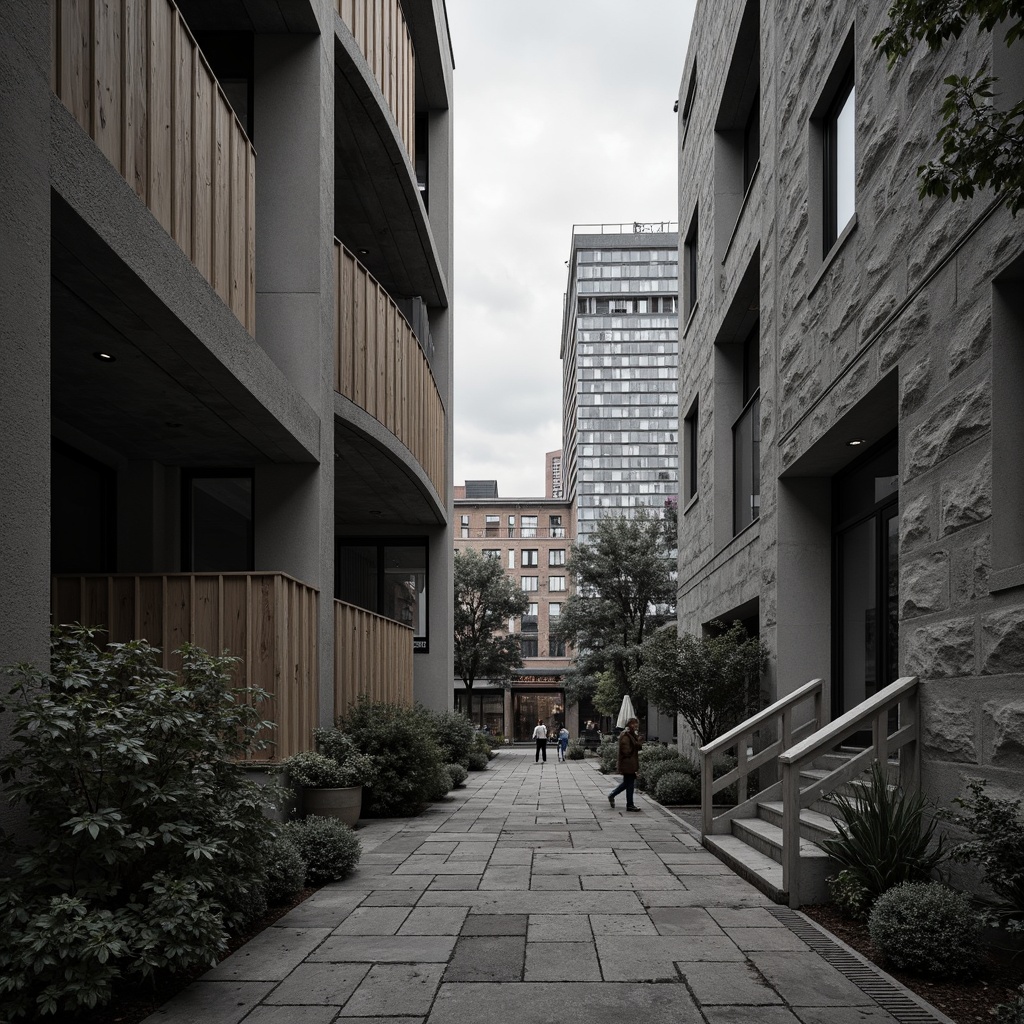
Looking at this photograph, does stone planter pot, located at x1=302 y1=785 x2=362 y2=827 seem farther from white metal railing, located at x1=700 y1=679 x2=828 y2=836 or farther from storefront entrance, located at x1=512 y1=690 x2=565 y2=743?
storefront entrance, located at x1=512 y1=690 x2=565 y2=743

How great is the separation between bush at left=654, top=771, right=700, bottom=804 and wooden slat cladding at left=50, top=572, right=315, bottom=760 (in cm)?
739

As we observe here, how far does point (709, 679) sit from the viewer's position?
14.9 meters

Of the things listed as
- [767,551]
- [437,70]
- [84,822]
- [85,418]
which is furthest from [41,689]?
[437,70]

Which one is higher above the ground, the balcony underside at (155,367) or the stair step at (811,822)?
the balcony underside at (155,367)

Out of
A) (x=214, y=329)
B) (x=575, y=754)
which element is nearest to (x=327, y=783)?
(x=214, y=329)

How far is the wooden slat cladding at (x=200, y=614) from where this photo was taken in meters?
11.1

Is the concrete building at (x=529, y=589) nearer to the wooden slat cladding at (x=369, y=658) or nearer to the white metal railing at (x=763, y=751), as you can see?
the wooden slat cladding at (x=369, y=658)

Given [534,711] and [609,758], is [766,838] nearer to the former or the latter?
[609,758]

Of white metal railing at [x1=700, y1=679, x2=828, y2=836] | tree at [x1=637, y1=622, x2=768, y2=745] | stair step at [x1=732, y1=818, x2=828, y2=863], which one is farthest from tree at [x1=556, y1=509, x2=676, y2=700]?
stair step at [x1=732, y1=818, x2=828, y2=863]

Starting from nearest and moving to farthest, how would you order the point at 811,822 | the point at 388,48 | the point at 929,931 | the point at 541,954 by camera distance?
1. the point at 929,931
2. the point at 541,954
3. the point at 811,822
4. the point at 388,48

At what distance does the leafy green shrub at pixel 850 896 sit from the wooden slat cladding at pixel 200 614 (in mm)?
6010

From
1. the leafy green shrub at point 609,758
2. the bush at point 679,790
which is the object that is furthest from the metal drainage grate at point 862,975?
the leafy green shrub at point 609,758

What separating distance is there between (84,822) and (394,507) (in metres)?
15.9

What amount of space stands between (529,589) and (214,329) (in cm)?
7083
